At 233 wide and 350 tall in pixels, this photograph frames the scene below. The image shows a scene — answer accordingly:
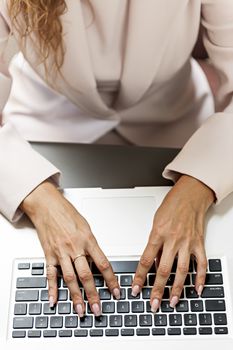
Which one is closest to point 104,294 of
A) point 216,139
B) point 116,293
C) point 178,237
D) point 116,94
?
point 116,293

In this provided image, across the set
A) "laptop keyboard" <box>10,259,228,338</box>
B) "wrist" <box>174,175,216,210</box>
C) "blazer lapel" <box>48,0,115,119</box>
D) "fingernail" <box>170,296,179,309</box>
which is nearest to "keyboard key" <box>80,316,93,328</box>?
"laptop keyboard" <box>10,259,228,338</box>

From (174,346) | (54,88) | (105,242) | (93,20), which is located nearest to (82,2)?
(93,20)

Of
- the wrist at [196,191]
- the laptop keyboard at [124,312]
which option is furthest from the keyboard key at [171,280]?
the wrist at [196,191]

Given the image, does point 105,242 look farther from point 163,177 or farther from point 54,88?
point 54,88

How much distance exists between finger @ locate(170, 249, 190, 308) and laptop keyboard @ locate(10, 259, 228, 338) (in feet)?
0.04

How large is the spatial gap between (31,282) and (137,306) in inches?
5.5

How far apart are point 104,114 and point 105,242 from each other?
0.31m

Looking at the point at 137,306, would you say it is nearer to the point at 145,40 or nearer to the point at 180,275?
the point at 180,275

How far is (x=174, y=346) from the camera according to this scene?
71cm

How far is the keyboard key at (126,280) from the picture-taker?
75cm

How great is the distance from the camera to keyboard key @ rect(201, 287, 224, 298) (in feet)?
2.42

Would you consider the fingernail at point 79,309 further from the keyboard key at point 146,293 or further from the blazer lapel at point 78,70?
the blazer lapel at point 78,70

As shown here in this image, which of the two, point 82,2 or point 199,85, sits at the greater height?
point 82,2

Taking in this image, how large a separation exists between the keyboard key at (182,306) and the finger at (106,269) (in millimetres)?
75
